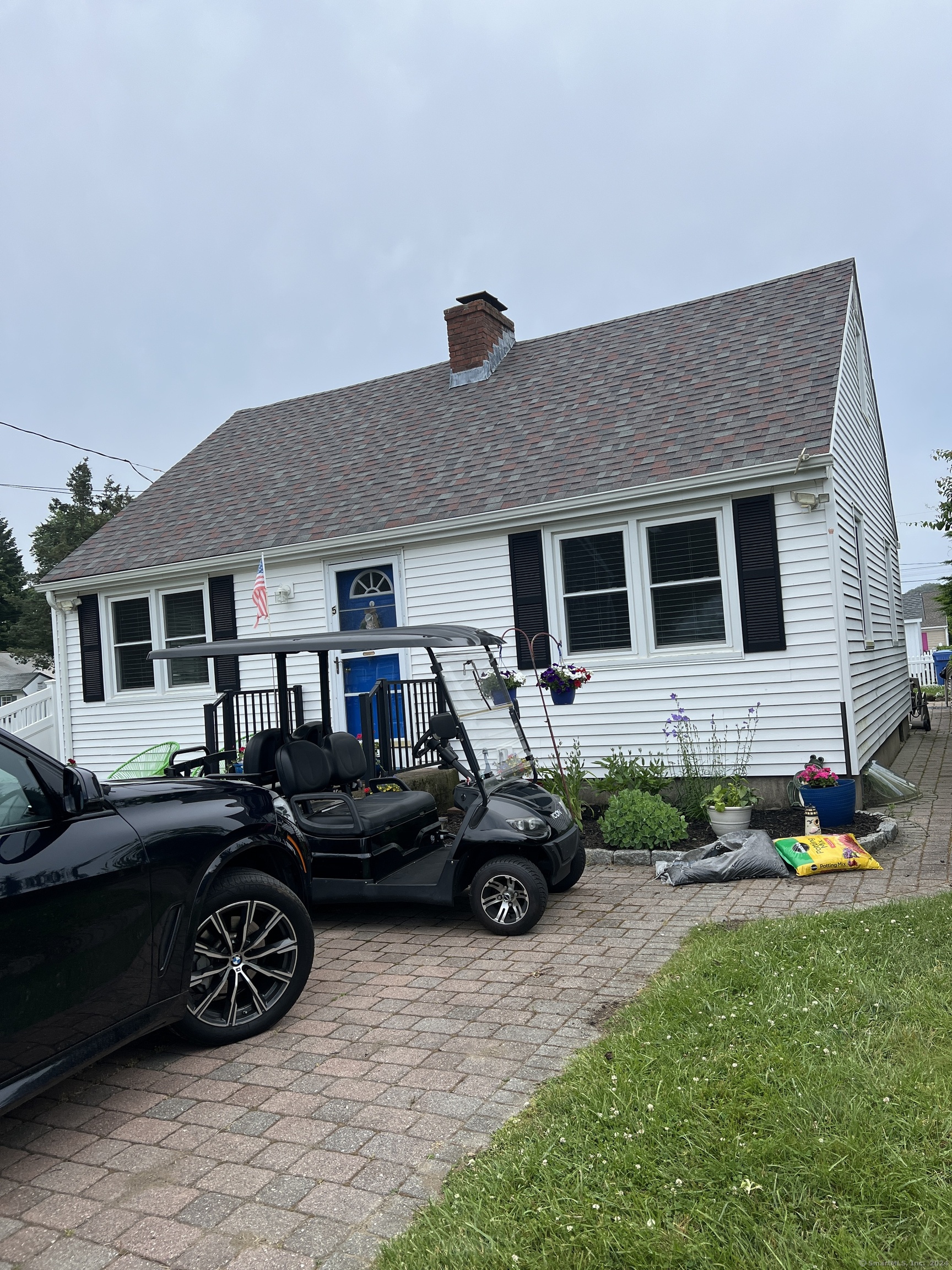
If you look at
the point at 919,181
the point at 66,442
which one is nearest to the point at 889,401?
the point at 919,181

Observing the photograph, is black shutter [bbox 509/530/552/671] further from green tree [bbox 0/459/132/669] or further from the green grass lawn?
green tree [bbox 0/459/132/669]

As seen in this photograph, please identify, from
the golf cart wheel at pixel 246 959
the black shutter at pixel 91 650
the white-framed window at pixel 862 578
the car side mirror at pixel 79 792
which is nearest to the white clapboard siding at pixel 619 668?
the black shutter at pixel 91 650

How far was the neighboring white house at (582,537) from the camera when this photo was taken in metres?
8.72

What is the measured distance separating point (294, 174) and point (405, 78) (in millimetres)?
3512

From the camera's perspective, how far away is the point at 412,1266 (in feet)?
7.73

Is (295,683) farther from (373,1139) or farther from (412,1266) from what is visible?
(412,1266)

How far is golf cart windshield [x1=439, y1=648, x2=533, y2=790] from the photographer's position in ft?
19.5

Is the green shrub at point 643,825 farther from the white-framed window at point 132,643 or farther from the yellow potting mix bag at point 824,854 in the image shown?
the white-framed window at point 132,643

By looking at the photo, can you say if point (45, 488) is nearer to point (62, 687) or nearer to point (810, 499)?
point (62, 687)

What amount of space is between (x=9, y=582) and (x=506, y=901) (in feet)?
147

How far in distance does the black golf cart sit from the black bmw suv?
1221 mm

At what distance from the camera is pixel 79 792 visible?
3318 mm

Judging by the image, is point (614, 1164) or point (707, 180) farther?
point (707, 180)

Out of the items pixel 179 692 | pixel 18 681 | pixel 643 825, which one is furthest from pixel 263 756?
pixel 18 681
